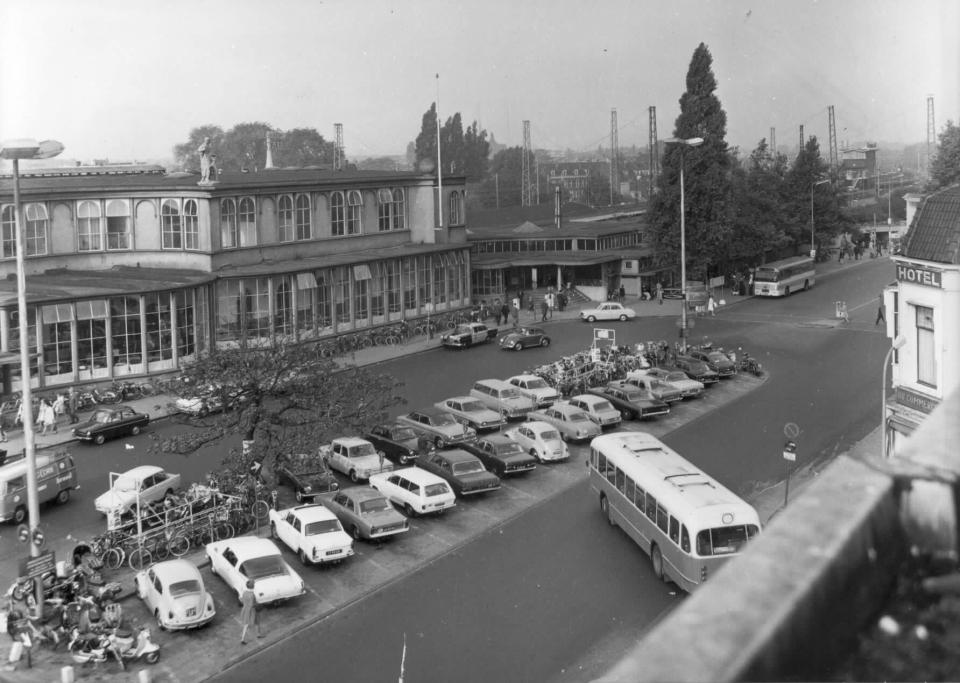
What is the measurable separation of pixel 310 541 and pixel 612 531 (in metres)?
6.48

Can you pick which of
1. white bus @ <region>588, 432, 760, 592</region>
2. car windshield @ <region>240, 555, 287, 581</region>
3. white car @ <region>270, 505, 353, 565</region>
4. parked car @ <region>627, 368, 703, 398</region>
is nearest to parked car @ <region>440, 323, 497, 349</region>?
parked car @ <region>627, 368, 703, 398</region>

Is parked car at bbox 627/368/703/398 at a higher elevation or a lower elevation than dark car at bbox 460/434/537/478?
higher

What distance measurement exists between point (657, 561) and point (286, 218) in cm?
3352

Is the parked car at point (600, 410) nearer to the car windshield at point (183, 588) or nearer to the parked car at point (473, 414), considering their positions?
the parked car at point (473, 414)

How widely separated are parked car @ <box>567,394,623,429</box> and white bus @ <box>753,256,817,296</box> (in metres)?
36.7

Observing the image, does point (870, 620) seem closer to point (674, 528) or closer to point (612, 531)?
point (674, 528)

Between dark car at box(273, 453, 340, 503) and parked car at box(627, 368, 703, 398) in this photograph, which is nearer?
dark car at box(273, 453, 340, 503)

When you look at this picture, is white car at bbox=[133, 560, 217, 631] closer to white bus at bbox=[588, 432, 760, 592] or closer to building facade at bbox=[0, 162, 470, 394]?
white bus at bbox=[588, 432, 760, 592]

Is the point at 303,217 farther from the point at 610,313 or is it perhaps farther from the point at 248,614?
the point at 248,614

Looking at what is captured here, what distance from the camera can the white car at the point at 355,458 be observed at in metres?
26.2

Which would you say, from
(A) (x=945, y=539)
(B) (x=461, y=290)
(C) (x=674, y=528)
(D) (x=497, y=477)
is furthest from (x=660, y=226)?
(A) (x=945, y=539)

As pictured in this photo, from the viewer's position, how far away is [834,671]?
A: 223cm

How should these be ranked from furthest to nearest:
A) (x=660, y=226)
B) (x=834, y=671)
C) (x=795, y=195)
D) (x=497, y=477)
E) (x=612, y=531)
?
(x=795, y=195), (x=660, y=226), (x=497, y=477), (x=612, y=531), (x=834, y=671)

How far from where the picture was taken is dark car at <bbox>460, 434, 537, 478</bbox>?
26.2m
